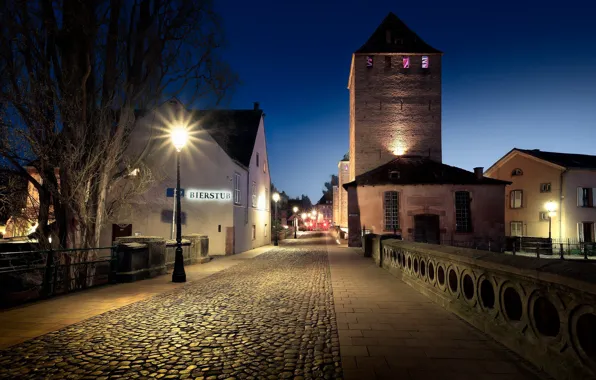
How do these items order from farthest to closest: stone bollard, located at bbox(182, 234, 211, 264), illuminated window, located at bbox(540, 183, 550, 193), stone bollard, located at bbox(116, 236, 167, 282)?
illuminated window, located at bbox(540, 183, 550, 193), stone bollard, located at bbox(182, 234, 211, 264), stone bollard, located at bbox(116, 236, 167, 282)

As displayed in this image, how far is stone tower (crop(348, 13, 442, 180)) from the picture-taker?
3719 cm

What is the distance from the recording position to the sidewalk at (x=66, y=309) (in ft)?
18.0

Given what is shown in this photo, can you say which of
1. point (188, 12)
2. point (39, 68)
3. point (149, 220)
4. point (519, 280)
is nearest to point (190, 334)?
point (519, 280)

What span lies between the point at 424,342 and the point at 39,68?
13410 millimetres

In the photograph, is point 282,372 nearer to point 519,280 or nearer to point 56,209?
point 519,280

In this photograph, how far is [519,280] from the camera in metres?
4.25

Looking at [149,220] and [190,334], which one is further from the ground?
[149,220]

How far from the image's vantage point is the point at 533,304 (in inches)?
158

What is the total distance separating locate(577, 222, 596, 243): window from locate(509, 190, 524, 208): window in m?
5.10

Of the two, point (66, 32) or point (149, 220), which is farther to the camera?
point (149, 220)

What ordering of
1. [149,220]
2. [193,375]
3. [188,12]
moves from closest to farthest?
[193,375] → [188,12] → [149,220]

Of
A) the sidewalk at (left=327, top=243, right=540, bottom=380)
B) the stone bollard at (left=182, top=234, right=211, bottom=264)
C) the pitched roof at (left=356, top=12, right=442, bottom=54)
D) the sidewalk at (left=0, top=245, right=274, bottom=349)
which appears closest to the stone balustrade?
the sidewalk at (left=327, top=243, right=540, bottom=380)

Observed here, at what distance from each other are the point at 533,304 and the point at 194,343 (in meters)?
4.40

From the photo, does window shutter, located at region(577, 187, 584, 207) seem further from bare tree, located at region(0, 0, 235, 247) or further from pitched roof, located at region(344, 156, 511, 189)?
bare tree, located at region(0, 0, 235, 247)
